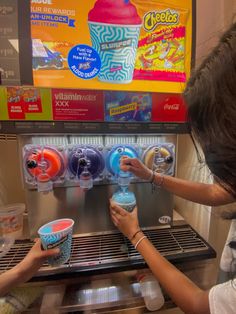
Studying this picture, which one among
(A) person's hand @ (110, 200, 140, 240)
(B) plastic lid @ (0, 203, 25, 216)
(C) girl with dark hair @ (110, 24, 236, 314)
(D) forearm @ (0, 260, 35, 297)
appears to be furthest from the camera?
(B) plastic lid @ (0, 203, 25, 216)

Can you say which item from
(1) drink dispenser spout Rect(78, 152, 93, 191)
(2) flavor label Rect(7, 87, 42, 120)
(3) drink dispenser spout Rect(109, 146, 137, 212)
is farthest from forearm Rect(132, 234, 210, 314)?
(2) flavor label Rect(7, 87, 42, 120)

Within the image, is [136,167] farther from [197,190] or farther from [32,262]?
[32,262]

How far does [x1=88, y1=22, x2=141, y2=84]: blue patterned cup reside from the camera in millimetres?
577

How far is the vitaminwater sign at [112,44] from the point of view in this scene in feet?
1.82

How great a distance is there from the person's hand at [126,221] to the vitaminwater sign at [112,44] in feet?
1.14

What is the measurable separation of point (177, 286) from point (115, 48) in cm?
62

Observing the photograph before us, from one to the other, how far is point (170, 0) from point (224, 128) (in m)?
0.48

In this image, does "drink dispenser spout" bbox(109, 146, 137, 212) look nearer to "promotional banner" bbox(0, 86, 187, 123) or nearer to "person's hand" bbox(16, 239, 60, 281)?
"promotional banner" bbox(0, 86, 187, 123)

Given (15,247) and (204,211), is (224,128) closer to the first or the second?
(204,211)

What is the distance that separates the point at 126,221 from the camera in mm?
603

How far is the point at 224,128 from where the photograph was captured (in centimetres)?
37

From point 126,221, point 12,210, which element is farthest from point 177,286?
point 12,210

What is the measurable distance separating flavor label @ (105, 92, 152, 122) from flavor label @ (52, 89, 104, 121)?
0.9 inches

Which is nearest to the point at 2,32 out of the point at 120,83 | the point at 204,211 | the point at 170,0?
the point at 120,83
